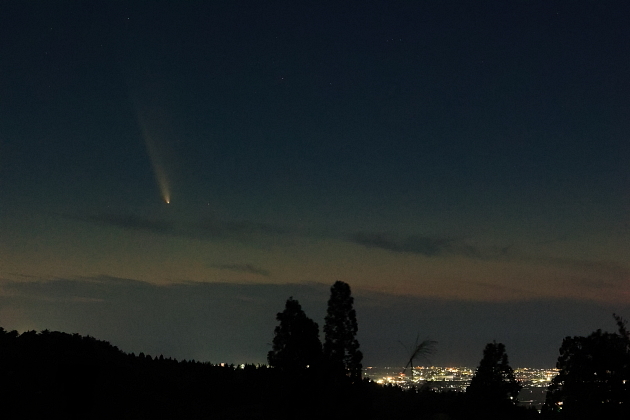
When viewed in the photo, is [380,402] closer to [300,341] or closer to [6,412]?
[300,341]

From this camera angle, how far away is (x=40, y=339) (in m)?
46.0

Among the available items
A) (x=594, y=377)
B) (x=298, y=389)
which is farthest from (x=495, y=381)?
(x=298, y=389)

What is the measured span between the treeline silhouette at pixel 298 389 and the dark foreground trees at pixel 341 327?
6cm

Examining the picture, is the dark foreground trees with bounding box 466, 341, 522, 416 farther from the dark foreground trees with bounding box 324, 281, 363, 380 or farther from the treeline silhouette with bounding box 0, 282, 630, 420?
the dark foreground trees with bounding box 324, 281, 363, 380

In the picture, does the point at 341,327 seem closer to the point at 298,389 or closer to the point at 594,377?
the point at 298,389

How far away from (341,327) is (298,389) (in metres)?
4.25

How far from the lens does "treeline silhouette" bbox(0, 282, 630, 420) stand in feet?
107

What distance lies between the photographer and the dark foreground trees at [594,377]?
106 ft

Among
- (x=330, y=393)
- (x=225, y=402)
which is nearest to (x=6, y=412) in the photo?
(x=225, y=402)

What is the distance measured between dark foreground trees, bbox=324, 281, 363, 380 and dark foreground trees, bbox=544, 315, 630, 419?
11.7m

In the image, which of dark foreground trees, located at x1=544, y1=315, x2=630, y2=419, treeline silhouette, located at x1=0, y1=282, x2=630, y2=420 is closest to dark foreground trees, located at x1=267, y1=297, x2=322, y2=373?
treeline silhouette, located at x1=0, y1=282, x2=630, y2=420

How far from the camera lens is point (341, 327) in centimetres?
3462

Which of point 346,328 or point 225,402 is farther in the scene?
point 225,402

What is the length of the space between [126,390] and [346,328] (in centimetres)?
1612
